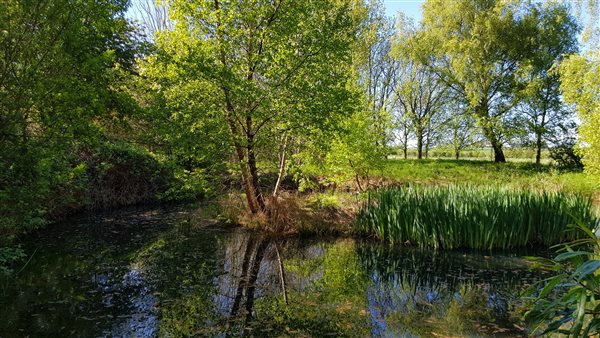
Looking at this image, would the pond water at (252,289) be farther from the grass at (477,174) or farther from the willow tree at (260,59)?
the grass at (477,174)

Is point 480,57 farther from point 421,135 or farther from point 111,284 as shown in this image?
point 111,284

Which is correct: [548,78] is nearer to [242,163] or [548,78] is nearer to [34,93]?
[242,163]

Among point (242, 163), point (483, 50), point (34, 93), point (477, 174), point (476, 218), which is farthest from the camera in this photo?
point (483, 50)

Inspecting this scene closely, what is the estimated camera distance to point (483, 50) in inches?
966

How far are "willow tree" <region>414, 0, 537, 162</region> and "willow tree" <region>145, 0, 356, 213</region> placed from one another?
17.3m

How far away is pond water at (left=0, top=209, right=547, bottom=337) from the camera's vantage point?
5.10m

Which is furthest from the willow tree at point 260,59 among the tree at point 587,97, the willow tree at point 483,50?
the willow tree at point 483,50

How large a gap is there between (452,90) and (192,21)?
2266 cm

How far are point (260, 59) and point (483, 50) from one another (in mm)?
20177

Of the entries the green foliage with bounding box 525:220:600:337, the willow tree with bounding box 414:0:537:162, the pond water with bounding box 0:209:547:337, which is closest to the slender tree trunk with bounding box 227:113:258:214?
the pond water with bounding box 0:209:547:337

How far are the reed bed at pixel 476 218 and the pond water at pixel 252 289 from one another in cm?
52

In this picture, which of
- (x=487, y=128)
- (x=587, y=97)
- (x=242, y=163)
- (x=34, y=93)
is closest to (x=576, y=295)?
(x=34, y=93)

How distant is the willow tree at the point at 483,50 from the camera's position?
2428cm

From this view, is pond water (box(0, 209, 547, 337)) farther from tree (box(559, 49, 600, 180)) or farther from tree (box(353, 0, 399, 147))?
tree (box(353, 0, 399, 147))
